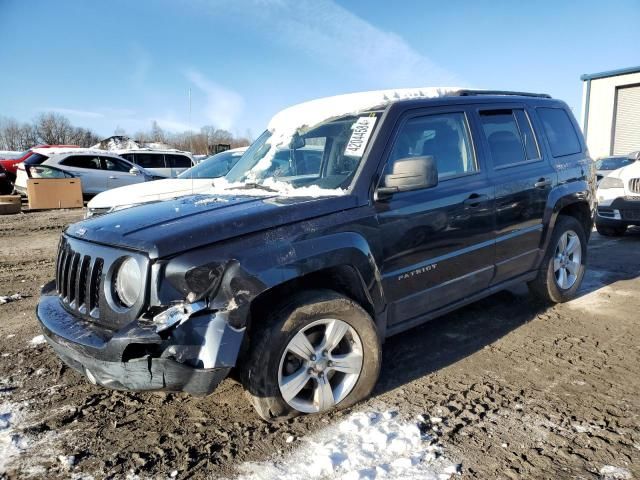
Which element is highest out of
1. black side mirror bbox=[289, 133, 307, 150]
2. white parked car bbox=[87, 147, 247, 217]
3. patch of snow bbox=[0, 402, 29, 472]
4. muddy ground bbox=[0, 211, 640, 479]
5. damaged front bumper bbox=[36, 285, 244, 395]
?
black side mirror bbox=[289, 133, 307, 150]

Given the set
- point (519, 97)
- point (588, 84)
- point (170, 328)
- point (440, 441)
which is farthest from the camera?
point (588, 84)

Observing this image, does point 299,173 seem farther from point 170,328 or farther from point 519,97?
point 519,97

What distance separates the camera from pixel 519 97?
4.52 metres

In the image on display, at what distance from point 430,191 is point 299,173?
3.15 feet

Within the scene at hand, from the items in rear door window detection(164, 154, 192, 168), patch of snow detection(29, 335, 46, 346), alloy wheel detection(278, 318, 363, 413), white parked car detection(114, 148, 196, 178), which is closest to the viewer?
alloy wheel detection(278, 318, 363, 413)

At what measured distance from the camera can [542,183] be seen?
438 centimetres

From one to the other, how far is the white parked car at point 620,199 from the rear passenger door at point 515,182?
4448mm

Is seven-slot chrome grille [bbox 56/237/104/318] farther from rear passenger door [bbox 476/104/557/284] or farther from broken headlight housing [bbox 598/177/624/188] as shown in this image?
broken headlight housing [bbox 598/177/624/188]

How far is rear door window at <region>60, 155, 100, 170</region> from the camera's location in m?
15.1

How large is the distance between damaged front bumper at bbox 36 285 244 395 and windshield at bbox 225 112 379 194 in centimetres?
121

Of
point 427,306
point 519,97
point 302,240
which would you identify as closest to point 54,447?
point 302,240

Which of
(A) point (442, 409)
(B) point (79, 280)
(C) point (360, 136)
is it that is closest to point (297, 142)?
(C) point (360, 136)

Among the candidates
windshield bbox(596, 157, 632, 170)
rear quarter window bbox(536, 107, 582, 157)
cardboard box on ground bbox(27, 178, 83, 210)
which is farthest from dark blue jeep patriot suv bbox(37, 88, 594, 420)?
windshield bbox(596, 157, 632, 170)

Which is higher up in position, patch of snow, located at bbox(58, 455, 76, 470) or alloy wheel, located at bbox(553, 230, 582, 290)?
alloy wheel, located at bbox(553, 230, 582, 290)
